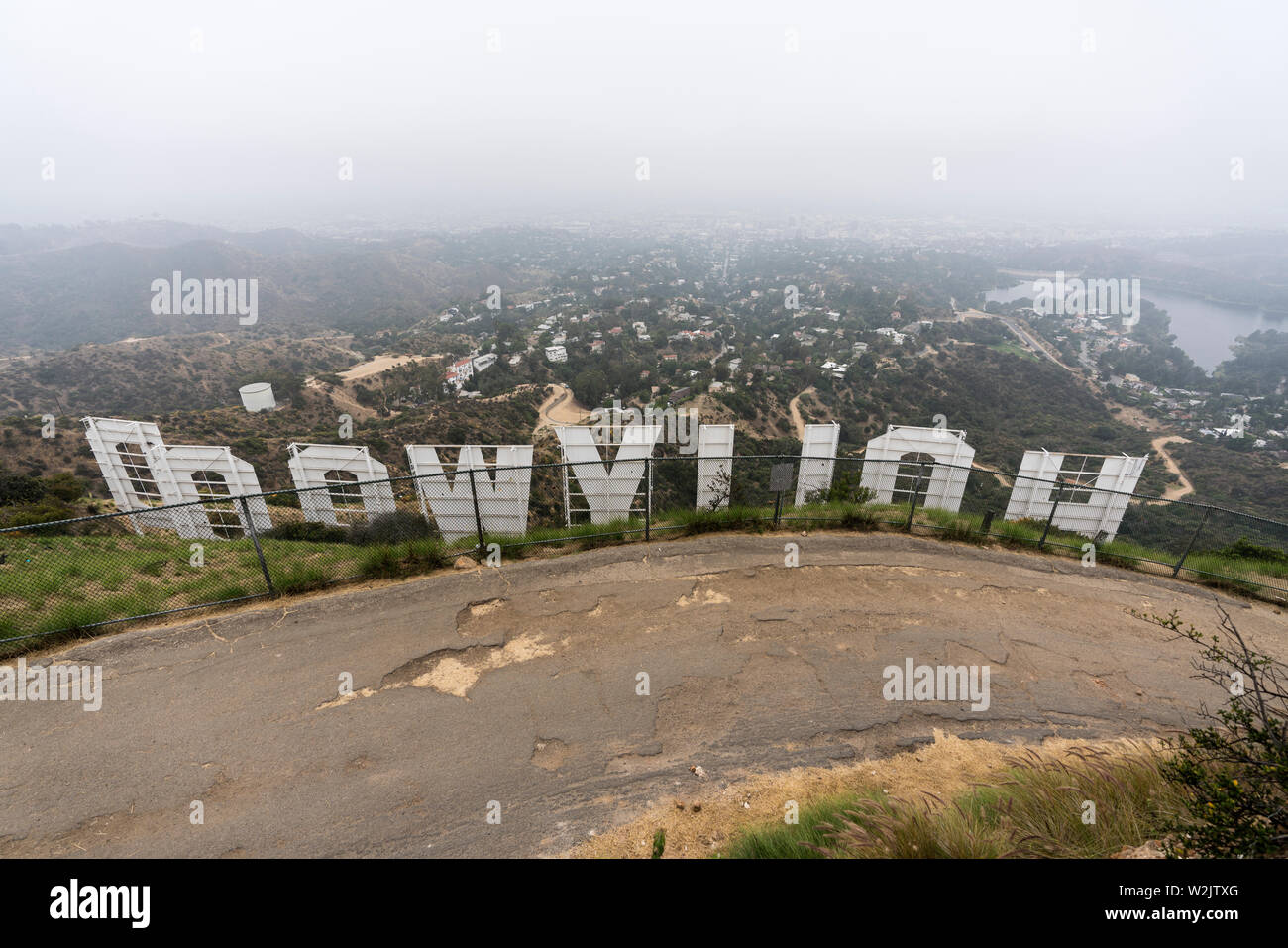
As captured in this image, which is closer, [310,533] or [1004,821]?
[1004,821]

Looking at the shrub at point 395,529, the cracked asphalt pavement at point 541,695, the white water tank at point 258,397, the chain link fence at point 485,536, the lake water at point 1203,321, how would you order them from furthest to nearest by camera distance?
1. the lake water at point 1203,321
2. the white water tank at point 258,397
3. the shrub at point 395,529
4. the chain link fence at point 485,536
5. the cracked asphalt pavement at point 541,695

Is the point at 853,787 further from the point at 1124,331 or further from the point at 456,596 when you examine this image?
the point at 1124,331

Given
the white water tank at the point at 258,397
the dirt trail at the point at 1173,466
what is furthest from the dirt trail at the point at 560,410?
the dirt trail at the point at 1173,466

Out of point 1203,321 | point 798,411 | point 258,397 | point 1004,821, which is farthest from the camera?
point 1203,321

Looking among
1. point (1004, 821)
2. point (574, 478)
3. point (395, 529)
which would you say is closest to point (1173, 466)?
point (574, 478)

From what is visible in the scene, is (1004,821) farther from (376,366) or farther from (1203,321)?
(1203,321)

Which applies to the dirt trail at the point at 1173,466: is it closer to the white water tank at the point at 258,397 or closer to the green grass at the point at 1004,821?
the green grass at the point at 1004,821
